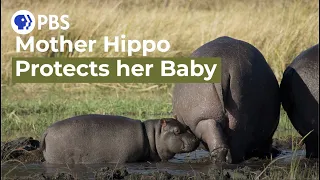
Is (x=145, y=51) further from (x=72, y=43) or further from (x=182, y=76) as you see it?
(x=182, y=76)

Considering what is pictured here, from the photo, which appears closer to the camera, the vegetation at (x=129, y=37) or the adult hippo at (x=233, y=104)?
the adult hippo at (x=233, y=104)

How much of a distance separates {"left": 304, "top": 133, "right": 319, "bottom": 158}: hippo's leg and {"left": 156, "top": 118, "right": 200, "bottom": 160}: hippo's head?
985 millimetres

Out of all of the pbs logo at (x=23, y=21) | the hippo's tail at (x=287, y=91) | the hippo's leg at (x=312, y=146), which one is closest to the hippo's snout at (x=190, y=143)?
the hippo's tail at (x=287, y=91)

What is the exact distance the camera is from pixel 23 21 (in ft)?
35.7

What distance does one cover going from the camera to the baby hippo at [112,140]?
7461 millimetres

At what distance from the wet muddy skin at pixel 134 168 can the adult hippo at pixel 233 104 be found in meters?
0.19

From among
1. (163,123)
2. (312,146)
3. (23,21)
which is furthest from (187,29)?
(312,146)

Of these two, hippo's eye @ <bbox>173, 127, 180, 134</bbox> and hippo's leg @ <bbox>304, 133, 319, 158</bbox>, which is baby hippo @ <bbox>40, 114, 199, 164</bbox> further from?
hippo's leg @ <bbox>304, 133, 319, 158</bbox>

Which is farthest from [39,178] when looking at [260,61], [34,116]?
[34,116]

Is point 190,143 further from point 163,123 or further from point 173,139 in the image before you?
point 163,123

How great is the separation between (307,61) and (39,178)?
2590 mm

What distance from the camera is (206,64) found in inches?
292

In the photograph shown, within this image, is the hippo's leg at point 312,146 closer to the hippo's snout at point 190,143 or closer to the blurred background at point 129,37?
the hippo's snout at point 190,143

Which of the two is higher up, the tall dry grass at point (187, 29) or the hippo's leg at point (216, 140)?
the tall dry grass at point (187, 29)
